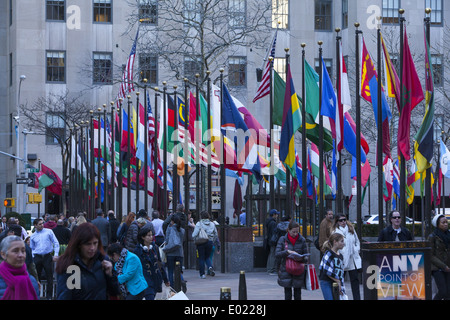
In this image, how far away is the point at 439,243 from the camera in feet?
49.9

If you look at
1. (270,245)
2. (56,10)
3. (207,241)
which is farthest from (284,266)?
(56,10)

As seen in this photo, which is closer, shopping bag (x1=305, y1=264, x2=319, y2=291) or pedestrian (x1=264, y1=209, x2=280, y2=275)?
shopping bag (x1=305, y1=264, x2=319, y2=291)

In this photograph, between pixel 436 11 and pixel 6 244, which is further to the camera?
pixel 436 11

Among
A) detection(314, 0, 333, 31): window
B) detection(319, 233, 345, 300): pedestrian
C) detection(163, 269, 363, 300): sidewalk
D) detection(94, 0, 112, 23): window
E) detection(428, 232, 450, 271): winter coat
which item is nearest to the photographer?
detection(319, 233, 345, 300): pedestrian

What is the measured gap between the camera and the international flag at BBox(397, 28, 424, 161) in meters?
21.5

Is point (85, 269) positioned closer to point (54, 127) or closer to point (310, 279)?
point (310, 279)

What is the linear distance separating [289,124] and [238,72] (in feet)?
104

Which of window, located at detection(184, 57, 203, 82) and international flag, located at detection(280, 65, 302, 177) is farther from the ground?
window, located at detection(184, 57, 203, 82)

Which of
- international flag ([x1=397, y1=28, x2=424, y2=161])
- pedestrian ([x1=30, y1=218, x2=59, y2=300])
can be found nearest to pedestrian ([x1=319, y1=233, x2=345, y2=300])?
pedestrian ([x1=30, y1=218, x2=59, y2=300])

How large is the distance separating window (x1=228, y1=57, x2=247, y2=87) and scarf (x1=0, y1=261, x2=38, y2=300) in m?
47.3

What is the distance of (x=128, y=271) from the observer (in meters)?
12.1

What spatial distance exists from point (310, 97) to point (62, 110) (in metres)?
32.5

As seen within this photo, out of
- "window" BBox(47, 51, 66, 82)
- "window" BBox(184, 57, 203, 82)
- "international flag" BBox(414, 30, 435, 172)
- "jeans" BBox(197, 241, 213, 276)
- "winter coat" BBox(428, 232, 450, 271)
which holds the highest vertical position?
"window" BBox(47, 51, 66, 82)

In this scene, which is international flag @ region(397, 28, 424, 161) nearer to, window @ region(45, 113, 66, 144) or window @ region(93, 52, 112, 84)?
window @ region(45, 113, 66, 144)
